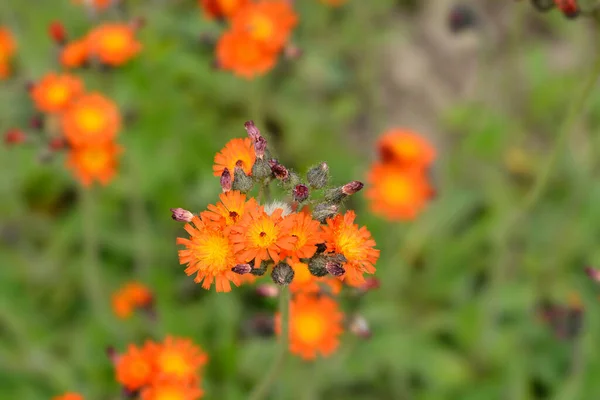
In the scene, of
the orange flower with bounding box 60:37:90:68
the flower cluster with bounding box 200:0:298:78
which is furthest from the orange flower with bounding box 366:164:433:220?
the orange flower with bounding box 60:37:90:68

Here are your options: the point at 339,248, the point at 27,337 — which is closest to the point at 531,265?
the point at 339,248

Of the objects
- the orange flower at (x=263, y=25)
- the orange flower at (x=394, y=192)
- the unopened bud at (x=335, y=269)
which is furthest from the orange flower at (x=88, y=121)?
the unopened bud at (x=335, y=269)

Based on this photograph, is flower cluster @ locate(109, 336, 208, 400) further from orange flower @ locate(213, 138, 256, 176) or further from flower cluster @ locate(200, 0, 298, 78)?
flower cluster @ locate(200, 0, 298, 78)

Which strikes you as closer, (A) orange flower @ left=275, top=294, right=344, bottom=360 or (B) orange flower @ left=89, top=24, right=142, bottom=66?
(A) orange flower @ left=275, top=294, right=344, bottom=360

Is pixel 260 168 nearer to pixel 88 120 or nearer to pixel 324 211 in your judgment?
pixel 324 211

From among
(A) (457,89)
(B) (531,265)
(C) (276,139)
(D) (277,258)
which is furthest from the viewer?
(A) (457,89)

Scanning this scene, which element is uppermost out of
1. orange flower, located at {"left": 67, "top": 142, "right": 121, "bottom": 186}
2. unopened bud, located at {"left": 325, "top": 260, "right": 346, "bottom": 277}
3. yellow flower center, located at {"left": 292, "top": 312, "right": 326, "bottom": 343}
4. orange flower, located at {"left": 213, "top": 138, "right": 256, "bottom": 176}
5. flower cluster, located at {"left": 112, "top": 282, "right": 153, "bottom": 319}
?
orange flower, located at {"left": 67, "top": 142, "right": 121, "bottom": 186}

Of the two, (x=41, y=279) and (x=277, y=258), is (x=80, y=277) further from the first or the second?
(x=277, y=258)

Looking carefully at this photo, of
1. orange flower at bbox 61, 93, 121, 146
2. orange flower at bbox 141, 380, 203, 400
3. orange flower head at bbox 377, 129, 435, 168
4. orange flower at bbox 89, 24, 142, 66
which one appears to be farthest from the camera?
orange flower head at bbox 377, 129, 435, 168
